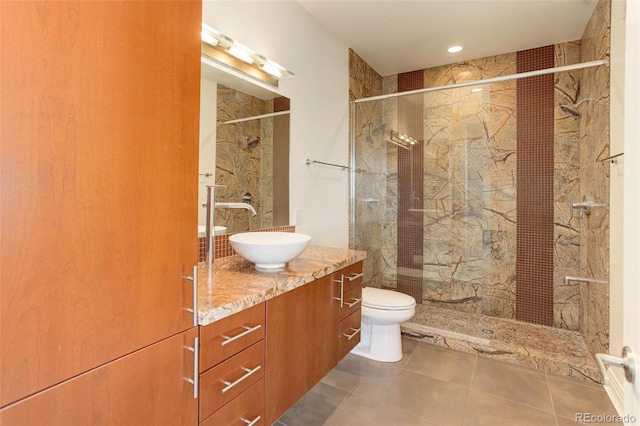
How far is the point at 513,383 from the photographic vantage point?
2158mm

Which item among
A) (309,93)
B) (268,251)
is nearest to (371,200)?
(309,93)

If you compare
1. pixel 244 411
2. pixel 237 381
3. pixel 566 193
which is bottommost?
pixel 244 411

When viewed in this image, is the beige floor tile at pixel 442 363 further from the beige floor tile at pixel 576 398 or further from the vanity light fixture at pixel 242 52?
the vanity light fixture at pixel 242 52

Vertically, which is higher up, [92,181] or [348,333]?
[92,181]

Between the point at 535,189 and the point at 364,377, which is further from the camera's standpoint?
the point at 535,189

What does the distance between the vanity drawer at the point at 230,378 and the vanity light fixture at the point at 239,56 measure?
145cm

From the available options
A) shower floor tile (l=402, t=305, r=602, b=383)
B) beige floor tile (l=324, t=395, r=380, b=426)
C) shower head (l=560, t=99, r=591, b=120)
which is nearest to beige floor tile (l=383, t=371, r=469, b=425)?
beige floor tile (l=324, t=395, r=380, b=426)

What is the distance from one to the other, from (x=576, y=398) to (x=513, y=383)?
33 cm

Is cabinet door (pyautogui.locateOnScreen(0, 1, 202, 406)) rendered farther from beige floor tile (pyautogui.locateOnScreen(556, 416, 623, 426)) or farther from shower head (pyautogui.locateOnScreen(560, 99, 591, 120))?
shower head (pyautogui.locateOnScreen(560, 99, 591, 120))

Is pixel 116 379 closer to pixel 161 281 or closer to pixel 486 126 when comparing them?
pixel 161 281

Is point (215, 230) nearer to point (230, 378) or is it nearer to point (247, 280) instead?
point (247, 280)

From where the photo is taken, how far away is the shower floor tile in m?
2.28

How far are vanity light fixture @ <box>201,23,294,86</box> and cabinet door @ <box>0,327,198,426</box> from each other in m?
1.42

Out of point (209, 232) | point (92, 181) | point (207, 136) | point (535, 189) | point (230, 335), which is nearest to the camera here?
point (92, 181)
